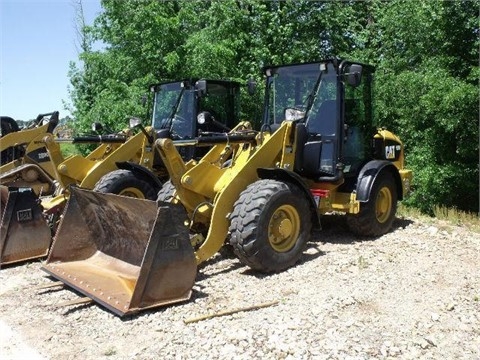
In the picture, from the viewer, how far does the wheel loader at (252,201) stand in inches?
186

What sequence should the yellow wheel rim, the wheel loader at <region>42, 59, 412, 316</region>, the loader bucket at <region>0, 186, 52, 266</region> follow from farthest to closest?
the yellow wheel rim
the loader bucket at <region>0, 186, 52, 266</region>
the wheel loader at <region>42, 59, 412, 316</region>

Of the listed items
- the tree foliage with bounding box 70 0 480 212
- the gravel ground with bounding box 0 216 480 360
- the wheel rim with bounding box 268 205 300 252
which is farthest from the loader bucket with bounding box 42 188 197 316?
the tree foliage with bounding box 70 0 480 212

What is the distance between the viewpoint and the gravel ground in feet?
13.0

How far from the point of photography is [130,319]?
4.53m

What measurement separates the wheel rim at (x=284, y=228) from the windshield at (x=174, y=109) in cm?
344

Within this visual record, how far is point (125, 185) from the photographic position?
7457 mm

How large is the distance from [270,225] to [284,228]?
0.20 metres

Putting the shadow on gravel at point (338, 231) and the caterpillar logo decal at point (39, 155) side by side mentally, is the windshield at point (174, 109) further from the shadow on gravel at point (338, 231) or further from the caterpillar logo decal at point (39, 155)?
the shadow on gravel at point (338, 231)

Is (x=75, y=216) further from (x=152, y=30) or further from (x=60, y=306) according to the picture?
(x=152, y=30)

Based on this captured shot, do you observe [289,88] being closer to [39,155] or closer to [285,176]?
[285,176]

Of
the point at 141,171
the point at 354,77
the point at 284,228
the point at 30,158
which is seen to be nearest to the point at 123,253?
the point at 284,228

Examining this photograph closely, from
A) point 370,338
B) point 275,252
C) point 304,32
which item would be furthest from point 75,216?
point 304,32

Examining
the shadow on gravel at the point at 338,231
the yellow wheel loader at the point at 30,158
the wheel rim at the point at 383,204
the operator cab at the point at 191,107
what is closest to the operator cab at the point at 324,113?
the wheel rim at the point at 383,204

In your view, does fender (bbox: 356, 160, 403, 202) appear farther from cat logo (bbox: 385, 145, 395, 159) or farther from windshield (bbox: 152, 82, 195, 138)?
windshield (bbox: 152, 82, 195, 138)
